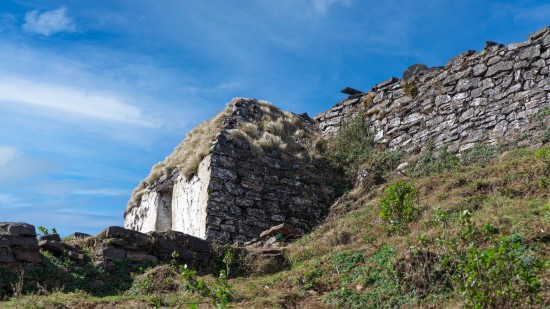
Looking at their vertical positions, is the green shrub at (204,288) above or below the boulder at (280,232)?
below

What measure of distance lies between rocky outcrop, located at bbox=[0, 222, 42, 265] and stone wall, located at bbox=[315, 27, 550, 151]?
7.20 m

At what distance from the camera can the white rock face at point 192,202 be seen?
38.2ft

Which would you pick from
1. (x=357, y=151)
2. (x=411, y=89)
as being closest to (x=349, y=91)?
(x=411, y=89)

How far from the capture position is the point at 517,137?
11.0m

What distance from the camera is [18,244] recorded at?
8.67 metres

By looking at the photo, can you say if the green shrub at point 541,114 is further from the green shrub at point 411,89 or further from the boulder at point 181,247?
the boulder at point 181,247

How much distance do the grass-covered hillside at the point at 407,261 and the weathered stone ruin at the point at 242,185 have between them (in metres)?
1.15

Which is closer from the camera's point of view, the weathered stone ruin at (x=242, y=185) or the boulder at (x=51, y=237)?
the boulder at (x=51, y=237)

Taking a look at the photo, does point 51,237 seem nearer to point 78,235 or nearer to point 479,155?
point 78,235

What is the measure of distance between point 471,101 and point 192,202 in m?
5.61

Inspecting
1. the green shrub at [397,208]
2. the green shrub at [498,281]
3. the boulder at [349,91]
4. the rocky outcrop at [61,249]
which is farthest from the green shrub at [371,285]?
the boulder at [349,91]

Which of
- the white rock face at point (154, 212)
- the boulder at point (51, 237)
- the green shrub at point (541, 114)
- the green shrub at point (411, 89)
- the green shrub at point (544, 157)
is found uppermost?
the green shrub at point (411, 89)

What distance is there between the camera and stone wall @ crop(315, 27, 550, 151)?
37.2 feet

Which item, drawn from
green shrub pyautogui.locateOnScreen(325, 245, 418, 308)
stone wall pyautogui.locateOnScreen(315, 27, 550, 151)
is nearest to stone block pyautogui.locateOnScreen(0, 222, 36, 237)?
green shrub pyautogui.locateOnScreen(325, 245, 418, 308)
